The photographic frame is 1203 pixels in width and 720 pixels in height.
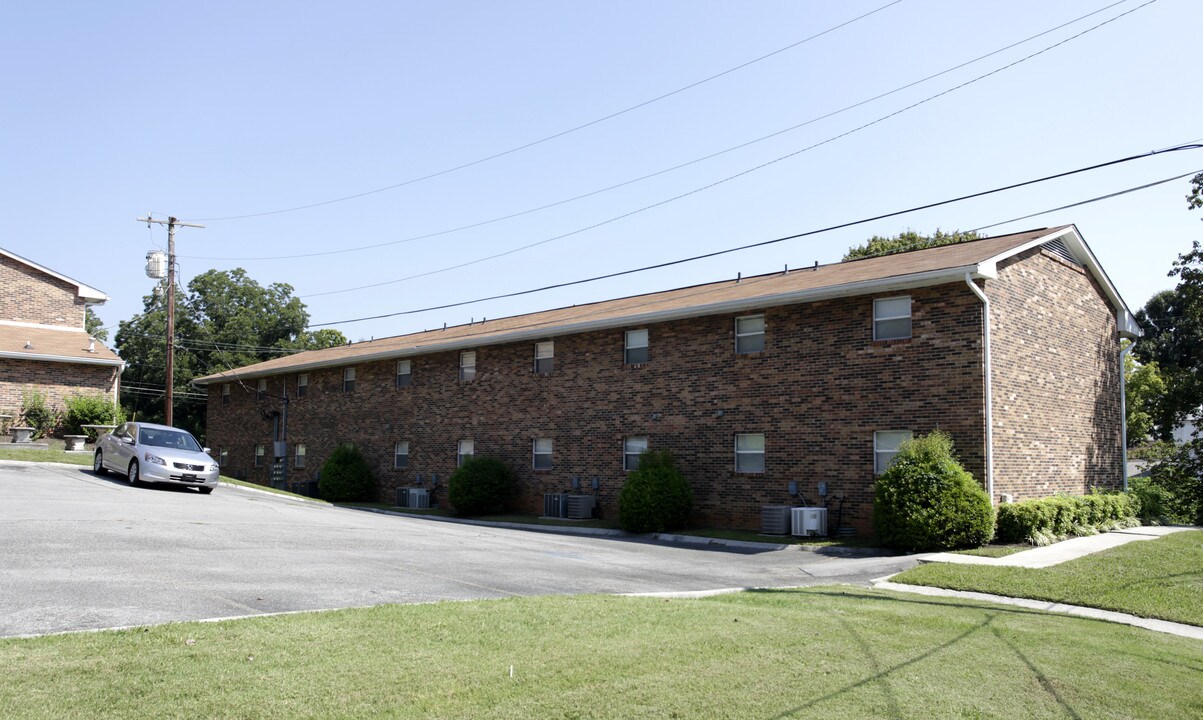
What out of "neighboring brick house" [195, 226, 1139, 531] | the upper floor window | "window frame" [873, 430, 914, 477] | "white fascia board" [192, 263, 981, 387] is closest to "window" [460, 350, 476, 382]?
"neighboring brick house" [195, 226, 1139, 531]

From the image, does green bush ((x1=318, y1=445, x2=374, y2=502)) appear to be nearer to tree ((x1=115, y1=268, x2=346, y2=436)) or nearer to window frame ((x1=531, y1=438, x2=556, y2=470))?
window frame ((x1=531, y1=438, x2=556, y2=470))

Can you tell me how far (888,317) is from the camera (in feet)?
63.2

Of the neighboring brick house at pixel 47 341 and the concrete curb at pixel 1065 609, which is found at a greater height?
the neighboring brick house at pixel 47 341

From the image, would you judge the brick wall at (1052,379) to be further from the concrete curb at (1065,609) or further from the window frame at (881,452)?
the concrete curb at (1065,609)

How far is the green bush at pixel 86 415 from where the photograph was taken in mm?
30516

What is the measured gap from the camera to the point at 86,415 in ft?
100

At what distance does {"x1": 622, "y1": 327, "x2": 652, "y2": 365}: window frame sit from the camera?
2386 cm

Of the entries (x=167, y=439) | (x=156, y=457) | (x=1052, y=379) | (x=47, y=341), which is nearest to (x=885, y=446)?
(x=1052, y=379)

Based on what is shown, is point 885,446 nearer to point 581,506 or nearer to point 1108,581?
point 1108,581

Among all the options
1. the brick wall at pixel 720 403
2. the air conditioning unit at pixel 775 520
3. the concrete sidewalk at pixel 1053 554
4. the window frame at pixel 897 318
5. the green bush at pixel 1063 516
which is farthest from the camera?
the air conditioning unit at pixel 775 520

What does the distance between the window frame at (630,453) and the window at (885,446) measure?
6335 mm

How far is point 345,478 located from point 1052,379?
22304 millimetres

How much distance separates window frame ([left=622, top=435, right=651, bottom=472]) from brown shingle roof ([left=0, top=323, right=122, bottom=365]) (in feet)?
63.1

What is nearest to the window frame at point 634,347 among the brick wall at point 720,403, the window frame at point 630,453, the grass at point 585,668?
the brick wall at point 720,403
